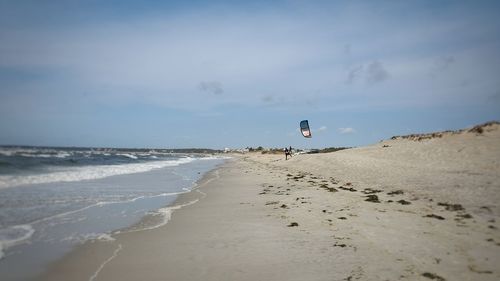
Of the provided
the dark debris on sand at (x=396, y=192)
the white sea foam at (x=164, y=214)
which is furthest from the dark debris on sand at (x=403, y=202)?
the white sea foam at (x=164, y=214)

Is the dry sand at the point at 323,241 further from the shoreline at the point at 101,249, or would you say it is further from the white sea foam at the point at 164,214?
the white sea foam at the point at 164,214

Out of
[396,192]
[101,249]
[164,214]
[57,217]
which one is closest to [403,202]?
[396,192]

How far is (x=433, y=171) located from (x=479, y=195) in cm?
→ 606

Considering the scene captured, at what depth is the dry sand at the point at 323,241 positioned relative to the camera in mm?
5023

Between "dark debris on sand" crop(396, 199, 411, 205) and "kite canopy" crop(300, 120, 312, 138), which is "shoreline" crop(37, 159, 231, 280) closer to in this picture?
"dark debris on sand" crop(396, 199, 411, 205)

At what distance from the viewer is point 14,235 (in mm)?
7465

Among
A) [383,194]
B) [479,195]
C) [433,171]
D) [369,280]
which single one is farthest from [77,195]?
[433,171]

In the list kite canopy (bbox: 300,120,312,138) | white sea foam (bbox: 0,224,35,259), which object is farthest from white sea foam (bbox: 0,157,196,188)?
kite canopy (bbox: 300,120,312,138)

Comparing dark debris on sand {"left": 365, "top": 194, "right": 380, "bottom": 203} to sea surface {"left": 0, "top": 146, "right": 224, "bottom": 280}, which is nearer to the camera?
sea surface {"left": 0, "top": 146, "right": 224, "bottom": 280}

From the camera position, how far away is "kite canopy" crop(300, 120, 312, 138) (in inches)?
1787

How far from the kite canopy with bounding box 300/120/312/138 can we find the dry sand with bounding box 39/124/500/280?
108 ft

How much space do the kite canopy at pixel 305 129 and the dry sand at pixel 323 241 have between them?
33037mm

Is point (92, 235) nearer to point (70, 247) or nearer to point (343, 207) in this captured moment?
point (70, 247)

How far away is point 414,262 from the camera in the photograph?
507 cm
